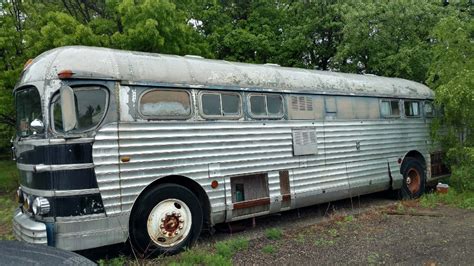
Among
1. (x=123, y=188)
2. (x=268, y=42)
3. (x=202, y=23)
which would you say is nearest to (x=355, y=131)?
(x=123, y=188)

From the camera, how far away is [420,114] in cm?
1102

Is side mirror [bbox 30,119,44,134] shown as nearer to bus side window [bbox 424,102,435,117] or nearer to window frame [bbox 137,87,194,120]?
window frame [bbox 137,87,194,120]

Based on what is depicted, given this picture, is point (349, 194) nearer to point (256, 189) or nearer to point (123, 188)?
point (256, 189)

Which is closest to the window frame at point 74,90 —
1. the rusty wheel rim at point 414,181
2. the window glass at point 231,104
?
the window glass at point 231,104

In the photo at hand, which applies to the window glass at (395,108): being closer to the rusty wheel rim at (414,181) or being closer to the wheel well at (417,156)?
the wheel well at (417,156)

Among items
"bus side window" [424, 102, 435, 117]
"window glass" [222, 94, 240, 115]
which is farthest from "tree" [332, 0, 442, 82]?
"window glass" [222, 94, 240, 115]

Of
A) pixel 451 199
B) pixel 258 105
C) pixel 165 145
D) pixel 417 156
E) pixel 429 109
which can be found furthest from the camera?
pixel 429 109

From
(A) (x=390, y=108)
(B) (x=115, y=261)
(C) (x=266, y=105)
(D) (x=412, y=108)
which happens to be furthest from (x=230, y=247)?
(D) (x=412, y=108)

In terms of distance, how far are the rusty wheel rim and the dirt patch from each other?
7.47 ft

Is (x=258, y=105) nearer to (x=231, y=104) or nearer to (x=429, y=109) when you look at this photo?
(x=231, y=104)

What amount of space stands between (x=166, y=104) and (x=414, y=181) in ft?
23.7

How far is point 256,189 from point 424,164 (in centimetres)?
573

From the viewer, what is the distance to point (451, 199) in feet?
31.8

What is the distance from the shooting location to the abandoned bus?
5426 millimetres
